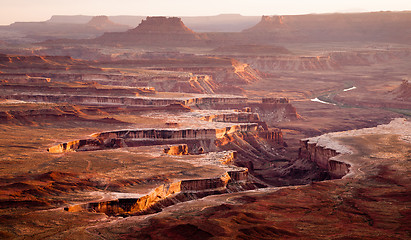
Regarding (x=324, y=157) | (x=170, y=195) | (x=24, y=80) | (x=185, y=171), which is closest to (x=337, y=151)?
(x=324, y=157)

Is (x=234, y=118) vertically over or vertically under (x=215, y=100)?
under

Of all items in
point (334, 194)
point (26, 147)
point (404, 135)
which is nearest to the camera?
point (334, 194)

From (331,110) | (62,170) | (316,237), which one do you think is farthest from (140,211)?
(331,110)

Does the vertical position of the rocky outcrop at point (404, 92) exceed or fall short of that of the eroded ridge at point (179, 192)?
it falls short

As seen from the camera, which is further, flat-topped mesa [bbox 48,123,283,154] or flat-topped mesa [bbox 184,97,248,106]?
flat-topped mesa [bbox 184,97,248,106]

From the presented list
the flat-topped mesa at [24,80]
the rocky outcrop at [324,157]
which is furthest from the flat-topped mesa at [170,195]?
the flat-topped mesa at [24,80]

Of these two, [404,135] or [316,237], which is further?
[404,135]

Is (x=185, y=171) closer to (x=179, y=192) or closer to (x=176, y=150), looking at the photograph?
(x=179, y=192)

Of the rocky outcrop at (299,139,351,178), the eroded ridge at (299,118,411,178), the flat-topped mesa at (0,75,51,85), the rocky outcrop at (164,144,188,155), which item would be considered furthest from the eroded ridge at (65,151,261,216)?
the flat-topped mesa at (0,75,51,85)

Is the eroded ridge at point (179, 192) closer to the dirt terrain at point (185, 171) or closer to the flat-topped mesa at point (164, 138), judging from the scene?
the dirt terrain at point (185, 171)

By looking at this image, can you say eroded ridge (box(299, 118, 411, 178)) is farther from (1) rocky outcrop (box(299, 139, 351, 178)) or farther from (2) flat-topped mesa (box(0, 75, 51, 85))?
(2) flat-topped mesa (box(0, 75, 51, 85))

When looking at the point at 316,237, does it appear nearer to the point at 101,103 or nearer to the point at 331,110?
the point at 101,103
